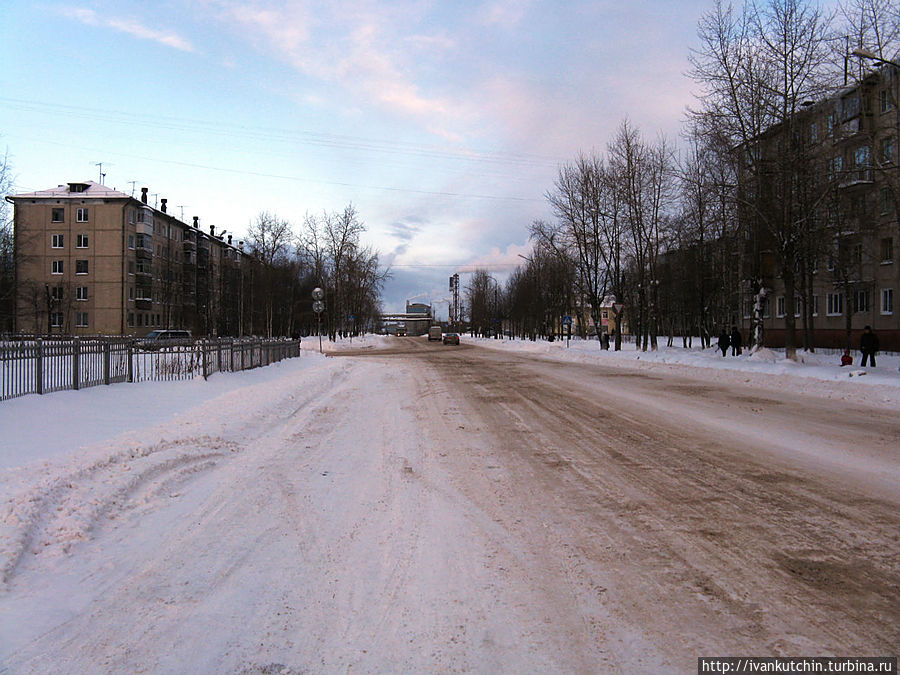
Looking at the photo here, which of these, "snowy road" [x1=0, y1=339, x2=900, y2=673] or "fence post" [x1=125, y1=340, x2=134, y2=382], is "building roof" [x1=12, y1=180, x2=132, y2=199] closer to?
"fence post" [x1=125, y1=340, x2=134, y2=382]

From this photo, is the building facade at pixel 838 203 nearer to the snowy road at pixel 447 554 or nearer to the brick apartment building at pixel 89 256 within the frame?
the snowy road at pixel 447 554

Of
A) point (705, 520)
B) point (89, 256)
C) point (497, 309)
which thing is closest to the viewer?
point (705, 520)

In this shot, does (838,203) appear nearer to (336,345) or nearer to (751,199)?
(751,199)

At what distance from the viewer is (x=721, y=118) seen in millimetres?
25594

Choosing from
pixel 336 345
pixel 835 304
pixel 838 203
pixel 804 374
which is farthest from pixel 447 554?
pixel 336 345

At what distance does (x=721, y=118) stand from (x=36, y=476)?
1093 inches

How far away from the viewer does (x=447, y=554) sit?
451 cm

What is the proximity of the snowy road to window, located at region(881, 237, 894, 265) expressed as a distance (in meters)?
34.4

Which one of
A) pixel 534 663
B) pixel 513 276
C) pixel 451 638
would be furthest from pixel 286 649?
pixel 513 276

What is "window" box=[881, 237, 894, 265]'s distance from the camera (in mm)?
36125

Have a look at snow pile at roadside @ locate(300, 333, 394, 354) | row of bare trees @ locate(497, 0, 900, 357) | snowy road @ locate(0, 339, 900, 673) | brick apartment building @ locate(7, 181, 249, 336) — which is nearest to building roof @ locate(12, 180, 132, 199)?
brick apartment building @ locate(7, 181, 249, 336)

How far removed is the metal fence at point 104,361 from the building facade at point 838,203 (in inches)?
851

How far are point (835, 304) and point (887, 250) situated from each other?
541 centimetres

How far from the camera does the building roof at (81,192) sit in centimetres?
5897
